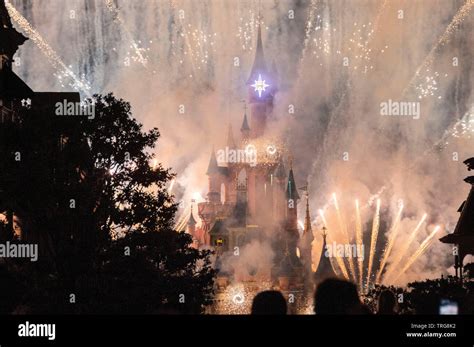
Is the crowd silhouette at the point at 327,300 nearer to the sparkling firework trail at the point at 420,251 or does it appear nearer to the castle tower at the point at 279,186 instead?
the sparkling firework trail at the point at 420,251

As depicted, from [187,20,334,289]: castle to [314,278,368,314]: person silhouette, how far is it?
300ft

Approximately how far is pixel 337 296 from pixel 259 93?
390 ft

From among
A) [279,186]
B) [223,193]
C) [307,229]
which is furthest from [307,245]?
[223,193]

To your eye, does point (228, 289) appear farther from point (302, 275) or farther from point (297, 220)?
point (297, 220)

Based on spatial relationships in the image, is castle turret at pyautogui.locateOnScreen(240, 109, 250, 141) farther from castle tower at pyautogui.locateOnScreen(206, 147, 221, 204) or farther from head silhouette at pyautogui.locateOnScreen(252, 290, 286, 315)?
head silhouette at pyautogui.locateOnScreen(252, 290, 286, 315)

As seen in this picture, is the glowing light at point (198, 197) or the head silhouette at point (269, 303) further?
the glowing light at point (198, 197)

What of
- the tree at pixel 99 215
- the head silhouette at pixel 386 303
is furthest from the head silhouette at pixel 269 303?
the tree at pixel 99 215

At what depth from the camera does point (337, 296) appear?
941cm

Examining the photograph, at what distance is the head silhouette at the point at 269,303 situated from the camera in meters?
9.22

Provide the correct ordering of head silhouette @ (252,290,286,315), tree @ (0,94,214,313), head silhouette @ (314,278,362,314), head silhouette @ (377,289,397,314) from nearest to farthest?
head silhouette @ (252,290,286,315), head silhouette @ (314,278,362,314), head silhouette @ (377,289,397,314), tree @ (0,94,214,313)

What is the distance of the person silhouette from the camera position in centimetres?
940

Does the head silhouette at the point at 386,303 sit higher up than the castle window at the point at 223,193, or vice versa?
the castle window at the point at 223,193

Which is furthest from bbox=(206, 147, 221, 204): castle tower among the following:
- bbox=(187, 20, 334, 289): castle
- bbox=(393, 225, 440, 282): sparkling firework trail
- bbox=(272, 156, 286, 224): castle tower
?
bbox=(393, 225, 440, 282): sparkling firework trail

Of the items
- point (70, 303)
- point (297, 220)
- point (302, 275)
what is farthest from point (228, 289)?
point (70, 303)
